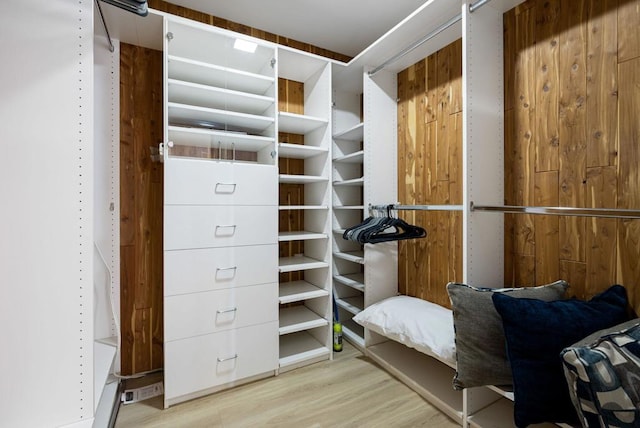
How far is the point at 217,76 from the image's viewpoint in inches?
77.0

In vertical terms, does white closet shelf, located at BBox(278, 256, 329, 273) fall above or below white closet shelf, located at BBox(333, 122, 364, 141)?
below

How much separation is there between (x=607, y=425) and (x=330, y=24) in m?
2.68

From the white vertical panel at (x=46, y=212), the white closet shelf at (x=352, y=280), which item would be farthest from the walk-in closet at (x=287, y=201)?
the white closet shelf at (x=352, y=280)

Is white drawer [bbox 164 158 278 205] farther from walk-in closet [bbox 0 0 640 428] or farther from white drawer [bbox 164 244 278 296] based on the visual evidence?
white drawer [bbox 164 244 278 296]

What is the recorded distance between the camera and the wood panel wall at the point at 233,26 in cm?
201

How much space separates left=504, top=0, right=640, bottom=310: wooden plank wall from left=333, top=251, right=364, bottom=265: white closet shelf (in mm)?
1009

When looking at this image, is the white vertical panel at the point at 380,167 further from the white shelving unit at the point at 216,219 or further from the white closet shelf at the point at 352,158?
the white shelving unit at the point at 216,219

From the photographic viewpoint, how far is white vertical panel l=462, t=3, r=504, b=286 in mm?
1542

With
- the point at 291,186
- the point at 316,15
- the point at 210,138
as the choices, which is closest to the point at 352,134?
the point at 291,186

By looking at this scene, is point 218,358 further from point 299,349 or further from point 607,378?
point 607,378

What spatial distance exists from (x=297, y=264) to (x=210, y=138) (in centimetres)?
110

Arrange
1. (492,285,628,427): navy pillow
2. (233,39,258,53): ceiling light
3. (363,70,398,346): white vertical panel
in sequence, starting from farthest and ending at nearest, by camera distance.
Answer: (363,70,398,346): white vertical panel → (233,39,258,53): ceiling light → (492,285,628,427): navy pillow

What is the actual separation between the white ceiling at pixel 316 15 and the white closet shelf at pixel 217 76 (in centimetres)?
52

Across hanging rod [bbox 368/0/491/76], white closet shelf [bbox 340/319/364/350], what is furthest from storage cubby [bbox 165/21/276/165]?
white closet shelf [bbox 340/319/364/350]
